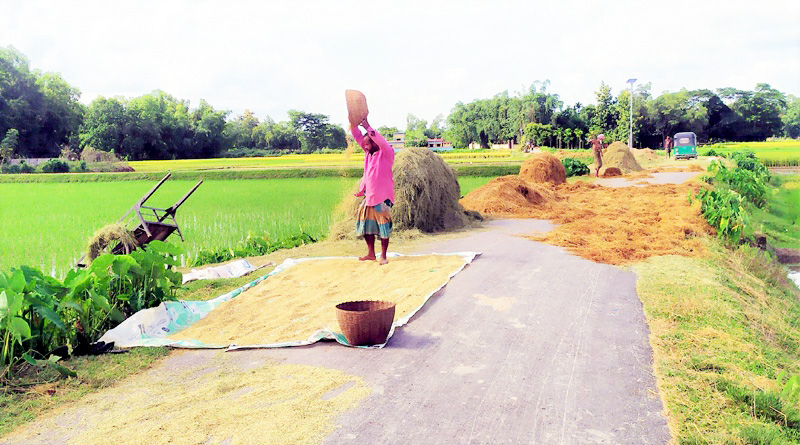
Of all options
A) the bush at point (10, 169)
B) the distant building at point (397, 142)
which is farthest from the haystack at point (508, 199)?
the bush at point (10, 169)

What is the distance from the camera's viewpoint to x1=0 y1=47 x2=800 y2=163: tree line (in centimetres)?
4372

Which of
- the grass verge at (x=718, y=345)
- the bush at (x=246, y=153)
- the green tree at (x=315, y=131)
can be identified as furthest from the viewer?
the green tree at (x=315, y=131)

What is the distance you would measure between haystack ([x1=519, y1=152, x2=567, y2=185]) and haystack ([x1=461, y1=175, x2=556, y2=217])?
184 inches

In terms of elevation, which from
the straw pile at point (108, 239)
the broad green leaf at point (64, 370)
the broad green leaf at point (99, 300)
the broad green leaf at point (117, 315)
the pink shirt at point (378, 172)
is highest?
the pink shirt at point (378, 172)

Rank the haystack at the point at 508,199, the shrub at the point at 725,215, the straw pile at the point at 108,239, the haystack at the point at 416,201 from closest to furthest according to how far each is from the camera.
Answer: the straw pile at the point at 108,239 → the shrub at the point at 725,215 → the haystack at the point at 416,201 → the haystack at the point at 508,199

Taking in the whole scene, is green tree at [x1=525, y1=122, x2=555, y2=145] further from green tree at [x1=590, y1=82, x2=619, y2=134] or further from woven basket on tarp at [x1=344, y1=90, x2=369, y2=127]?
woven basket on tarp at [x1=344, y1=90, x2=369, y2=127]

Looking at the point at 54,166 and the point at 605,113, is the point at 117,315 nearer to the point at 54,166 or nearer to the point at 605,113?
the point at 54,166

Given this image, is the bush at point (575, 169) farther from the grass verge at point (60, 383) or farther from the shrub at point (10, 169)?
the shrub at point (10, 169)

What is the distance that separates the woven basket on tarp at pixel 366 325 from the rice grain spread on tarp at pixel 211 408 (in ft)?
1.52

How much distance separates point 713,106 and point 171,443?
218ft

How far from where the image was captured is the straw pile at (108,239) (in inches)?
261

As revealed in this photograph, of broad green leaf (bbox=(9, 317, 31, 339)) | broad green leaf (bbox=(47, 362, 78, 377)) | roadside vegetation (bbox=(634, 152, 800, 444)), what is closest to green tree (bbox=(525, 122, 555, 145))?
roadside vegetation (bbox=(634, 152, 800, 444))

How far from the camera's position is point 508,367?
3.96m

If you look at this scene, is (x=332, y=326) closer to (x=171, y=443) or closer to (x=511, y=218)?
(x=171, y=443)
